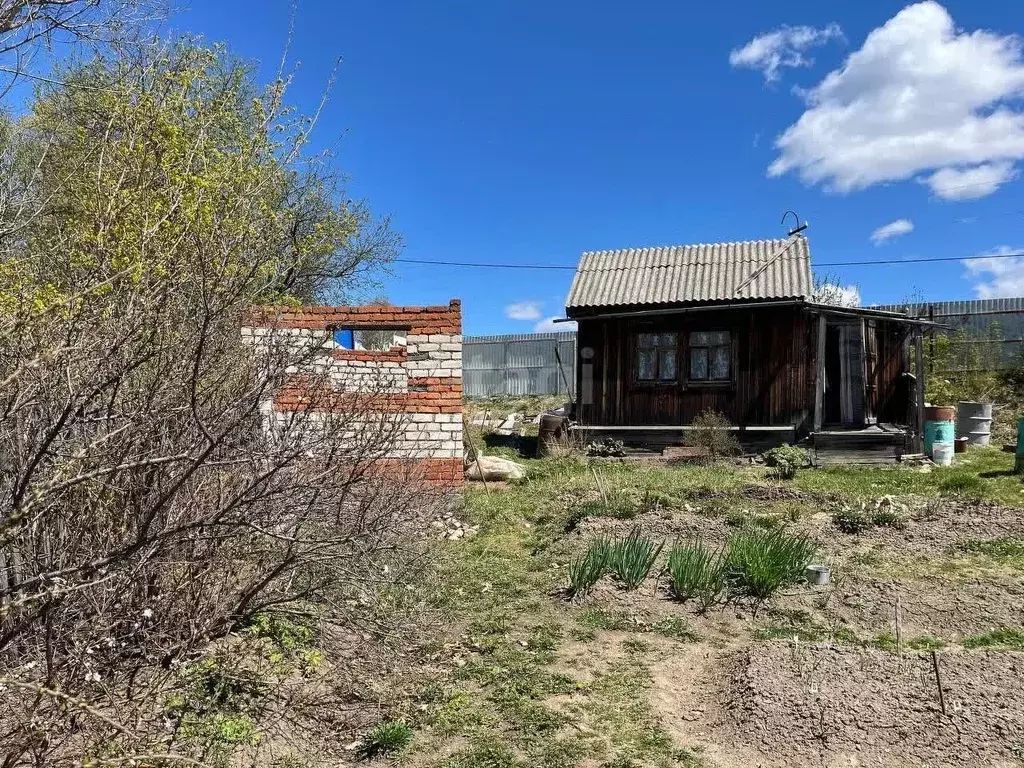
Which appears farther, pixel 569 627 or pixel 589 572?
pixel 589 572

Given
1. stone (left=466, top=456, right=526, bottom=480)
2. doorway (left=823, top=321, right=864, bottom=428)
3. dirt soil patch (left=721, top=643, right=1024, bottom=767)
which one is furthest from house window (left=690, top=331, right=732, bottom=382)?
dirt soil patch (left=721, top=643, right=1024, bottom=767)

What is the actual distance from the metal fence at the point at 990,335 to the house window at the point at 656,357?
6.36 meters

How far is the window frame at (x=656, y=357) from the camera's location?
514 inches

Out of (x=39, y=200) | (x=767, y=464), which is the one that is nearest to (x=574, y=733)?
(x=39, y=200)

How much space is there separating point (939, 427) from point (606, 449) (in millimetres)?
5369

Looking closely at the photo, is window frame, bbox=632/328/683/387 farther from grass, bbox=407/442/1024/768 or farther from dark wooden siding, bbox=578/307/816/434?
grass, bbox=407/442/1024/768

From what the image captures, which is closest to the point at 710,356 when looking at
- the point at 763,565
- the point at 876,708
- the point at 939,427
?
the point at 939,427

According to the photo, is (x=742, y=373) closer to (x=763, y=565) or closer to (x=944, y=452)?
(x=944, y=452)

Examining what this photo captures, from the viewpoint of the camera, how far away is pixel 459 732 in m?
3.34

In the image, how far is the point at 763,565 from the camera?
4957 millimetres

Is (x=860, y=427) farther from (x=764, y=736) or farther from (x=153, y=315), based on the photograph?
(x=153, y=315)

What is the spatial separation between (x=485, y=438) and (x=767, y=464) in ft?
20.7

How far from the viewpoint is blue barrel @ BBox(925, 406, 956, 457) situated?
1109 cm

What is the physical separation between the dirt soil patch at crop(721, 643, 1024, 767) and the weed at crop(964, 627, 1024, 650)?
0.29 metres
